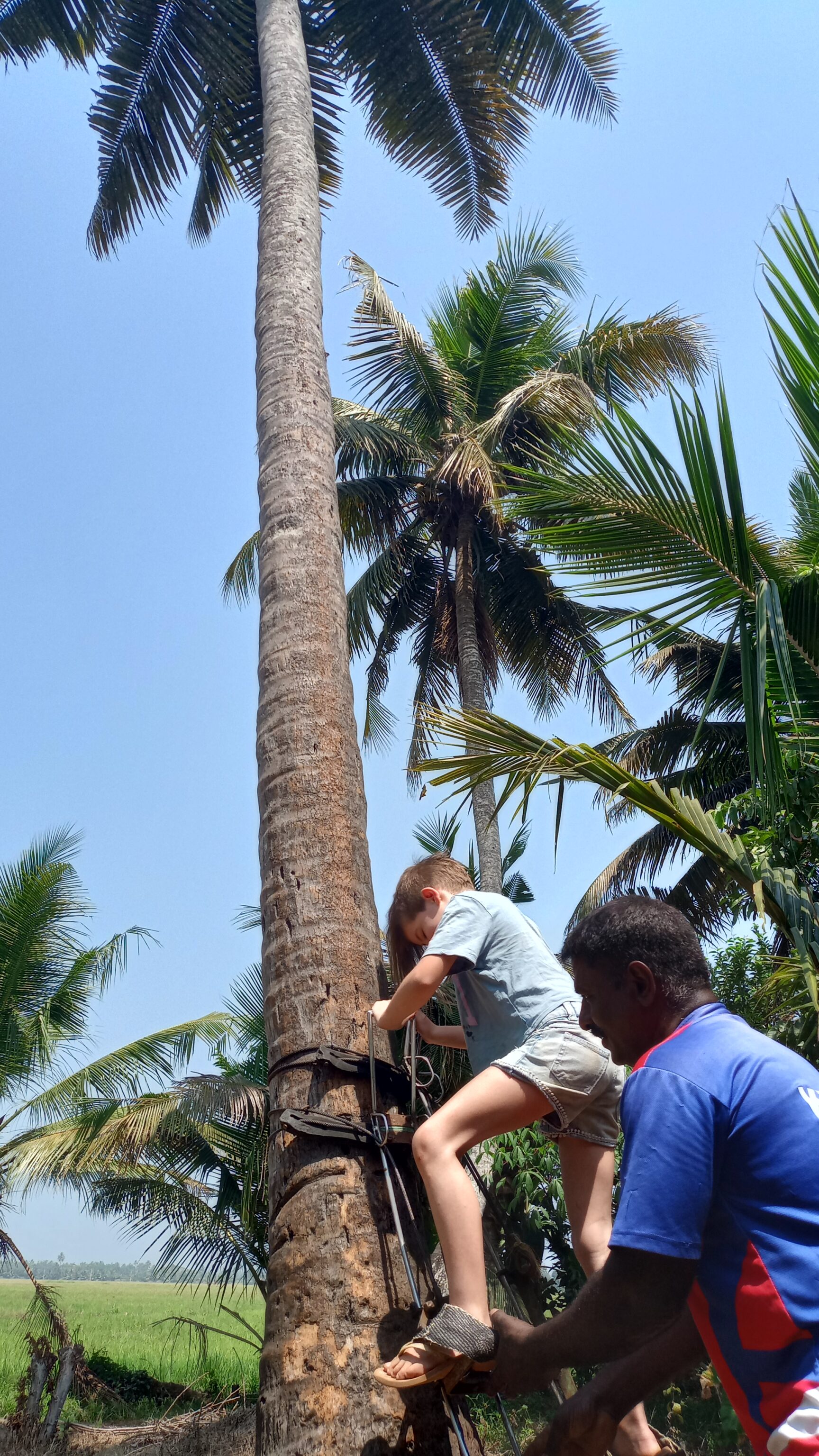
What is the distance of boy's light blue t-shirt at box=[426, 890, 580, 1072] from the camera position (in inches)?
104

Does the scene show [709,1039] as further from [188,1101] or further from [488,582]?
[488,582]

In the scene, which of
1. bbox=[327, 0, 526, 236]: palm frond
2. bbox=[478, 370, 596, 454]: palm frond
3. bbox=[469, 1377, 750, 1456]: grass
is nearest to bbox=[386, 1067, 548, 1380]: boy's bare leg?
bbox=[469, 1377, 750, 1456]: grass

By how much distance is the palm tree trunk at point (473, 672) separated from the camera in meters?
12.9

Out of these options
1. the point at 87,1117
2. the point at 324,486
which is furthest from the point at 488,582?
the point at 324,486

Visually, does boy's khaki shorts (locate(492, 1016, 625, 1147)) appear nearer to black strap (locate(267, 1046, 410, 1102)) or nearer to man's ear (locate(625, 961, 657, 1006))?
black strap (locate(267, 1046, 410, 1102))

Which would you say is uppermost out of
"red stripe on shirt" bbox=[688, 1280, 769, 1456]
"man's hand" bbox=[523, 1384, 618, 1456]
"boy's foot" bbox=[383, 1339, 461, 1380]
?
"red stripe on shirt" bbox=[688, 1280, 769, 1456]

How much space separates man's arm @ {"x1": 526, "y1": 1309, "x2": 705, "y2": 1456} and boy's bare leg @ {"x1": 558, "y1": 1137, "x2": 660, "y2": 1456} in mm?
922

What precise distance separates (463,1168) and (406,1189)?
46 centimetres

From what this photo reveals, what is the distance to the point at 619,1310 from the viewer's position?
1514mm

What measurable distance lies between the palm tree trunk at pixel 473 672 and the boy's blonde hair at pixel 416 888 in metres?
9.33

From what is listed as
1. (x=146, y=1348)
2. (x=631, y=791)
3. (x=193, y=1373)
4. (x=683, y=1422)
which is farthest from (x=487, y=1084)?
(x=146, y=1348)

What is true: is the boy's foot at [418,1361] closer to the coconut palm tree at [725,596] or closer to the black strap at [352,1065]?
the black strap at [352,1065]

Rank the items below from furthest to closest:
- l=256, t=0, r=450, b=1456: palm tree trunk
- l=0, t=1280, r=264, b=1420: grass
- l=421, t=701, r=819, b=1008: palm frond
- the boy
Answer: l=0, t=1280, r=264, b=1420: grass, l=421, t=701, r=819, b=1008: palm frond, l=256, t=0, r=450, b=1456: palm tree trunk, the boy

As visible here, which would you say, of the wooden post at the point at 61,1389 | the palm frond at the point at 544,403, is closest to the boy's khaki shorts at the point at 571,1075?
the wooden post at the point at 61,1389
